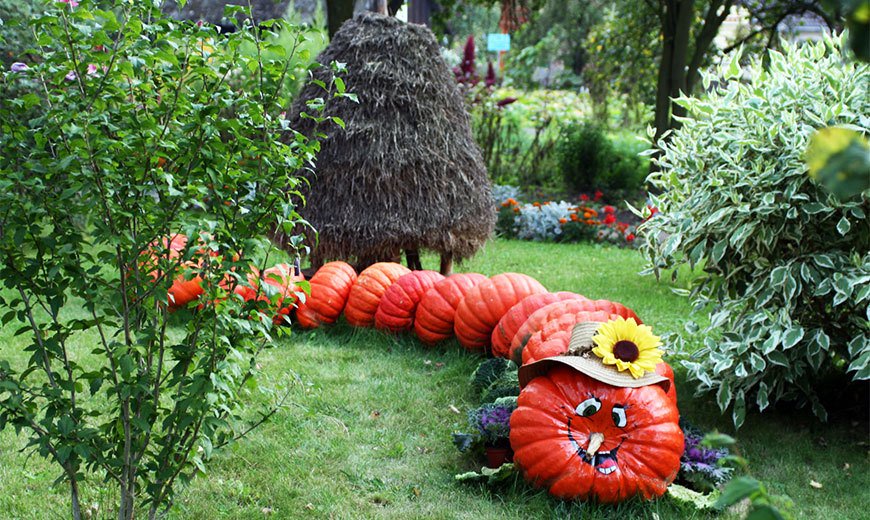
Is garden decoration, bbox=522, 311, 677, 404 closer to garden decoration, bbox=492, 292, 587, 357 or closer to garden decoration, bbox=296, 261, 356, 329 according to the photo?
garden decoration, bbox=492, 292, 587, 357

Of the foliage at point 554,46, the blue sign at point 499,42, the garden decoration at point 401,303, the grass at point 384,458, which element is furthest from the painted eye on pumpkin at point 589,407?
the foliage at point 554,46

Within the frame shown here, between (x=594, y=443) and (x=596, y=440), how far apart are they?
0.01 meters

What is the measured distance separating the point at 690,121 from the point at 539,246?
499 cm

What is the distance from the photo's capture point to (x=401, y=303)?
5.21 m

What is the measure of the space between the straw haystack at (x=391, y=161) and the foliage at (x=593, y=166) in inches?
244

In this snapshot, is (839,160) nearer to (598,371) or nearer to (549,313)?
(598,371)

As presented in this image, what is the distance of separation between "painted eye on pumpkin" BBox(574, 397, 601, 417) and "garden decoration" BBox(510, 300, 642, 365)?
0.97 metres

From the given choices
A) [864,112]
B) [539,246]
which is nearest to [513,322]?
[864,112]

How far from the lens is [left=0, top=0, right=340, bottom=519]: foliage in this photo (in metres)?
2.01

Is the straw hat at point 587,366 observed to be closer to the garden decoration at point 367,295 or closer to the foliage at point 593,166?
the garden decoration at point 367,295

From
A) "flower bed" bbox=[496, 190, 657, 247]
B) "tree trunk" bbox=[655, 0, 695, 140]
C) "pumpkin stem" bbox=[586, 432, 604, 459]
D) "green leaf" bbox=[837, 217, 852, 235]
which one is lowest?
"flower bed" bbox=[496, 190, 657, 247]

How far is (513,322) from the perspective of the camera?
14.7 feet

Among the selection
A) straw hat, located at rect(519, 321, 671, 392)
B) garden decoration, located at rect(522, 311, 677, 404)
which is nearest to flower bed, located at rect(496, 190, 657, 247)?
garden decoration, located at rect(522, 311, 677, 404)

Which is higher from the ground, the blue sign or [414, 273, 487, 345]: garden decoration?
the blue sign
